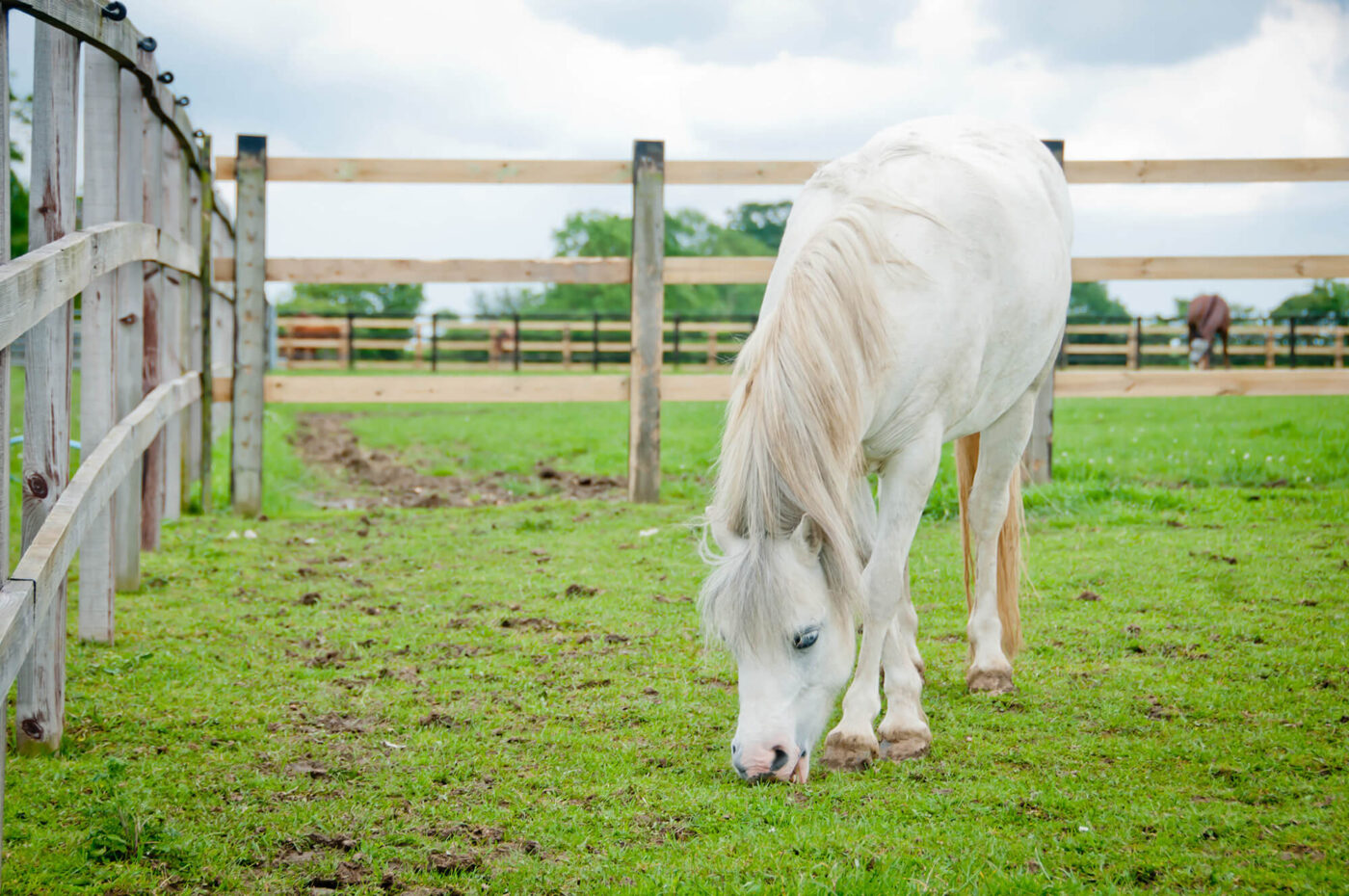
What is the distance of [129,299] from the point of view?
3.71 m

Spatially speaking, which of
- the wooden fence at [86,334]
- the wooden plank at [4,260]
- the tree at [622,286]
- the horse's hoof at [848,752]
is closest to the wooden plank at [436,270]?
the wooden fence at [86,334]

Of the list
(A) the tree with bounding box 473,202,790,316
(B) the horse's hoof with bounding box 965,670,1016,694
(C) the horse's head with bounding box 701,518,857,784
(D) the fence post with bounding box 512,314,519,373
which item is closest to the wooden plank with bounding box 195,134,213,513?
(C) the horse's head with bounding box 701,518,857,784

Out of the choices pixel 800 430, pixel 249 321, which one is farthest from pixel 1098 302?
pixel 800 430

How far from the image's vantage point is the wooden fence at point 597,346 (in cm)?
2150

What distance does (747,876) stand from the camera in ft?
6.40

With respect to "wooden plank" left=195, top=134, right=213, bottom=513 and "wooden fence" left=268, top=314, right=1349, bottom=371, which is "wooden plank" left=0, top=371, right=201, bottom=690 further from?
"wooden fence" left=268, top=314, right=1349, bottom=371

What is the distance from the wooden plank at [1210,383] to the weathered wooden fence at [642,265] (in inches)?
0.7

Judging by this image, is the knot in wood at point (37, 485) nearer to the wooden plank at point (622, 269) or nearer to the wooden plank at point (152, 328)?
the wooden plank at point (152, 328)

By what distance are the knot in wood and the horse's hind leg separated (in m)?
2.77

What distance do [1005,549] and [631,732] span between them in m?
1.57

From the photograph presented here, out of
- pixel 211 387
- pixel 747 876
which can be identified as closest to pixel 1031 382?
pixel 747 876

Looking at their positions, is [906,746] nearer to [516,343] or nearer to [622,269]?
[622,269]

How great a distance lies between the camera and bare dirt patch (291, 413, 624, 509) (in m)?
7.43

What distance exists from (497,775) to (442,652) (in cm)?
116
